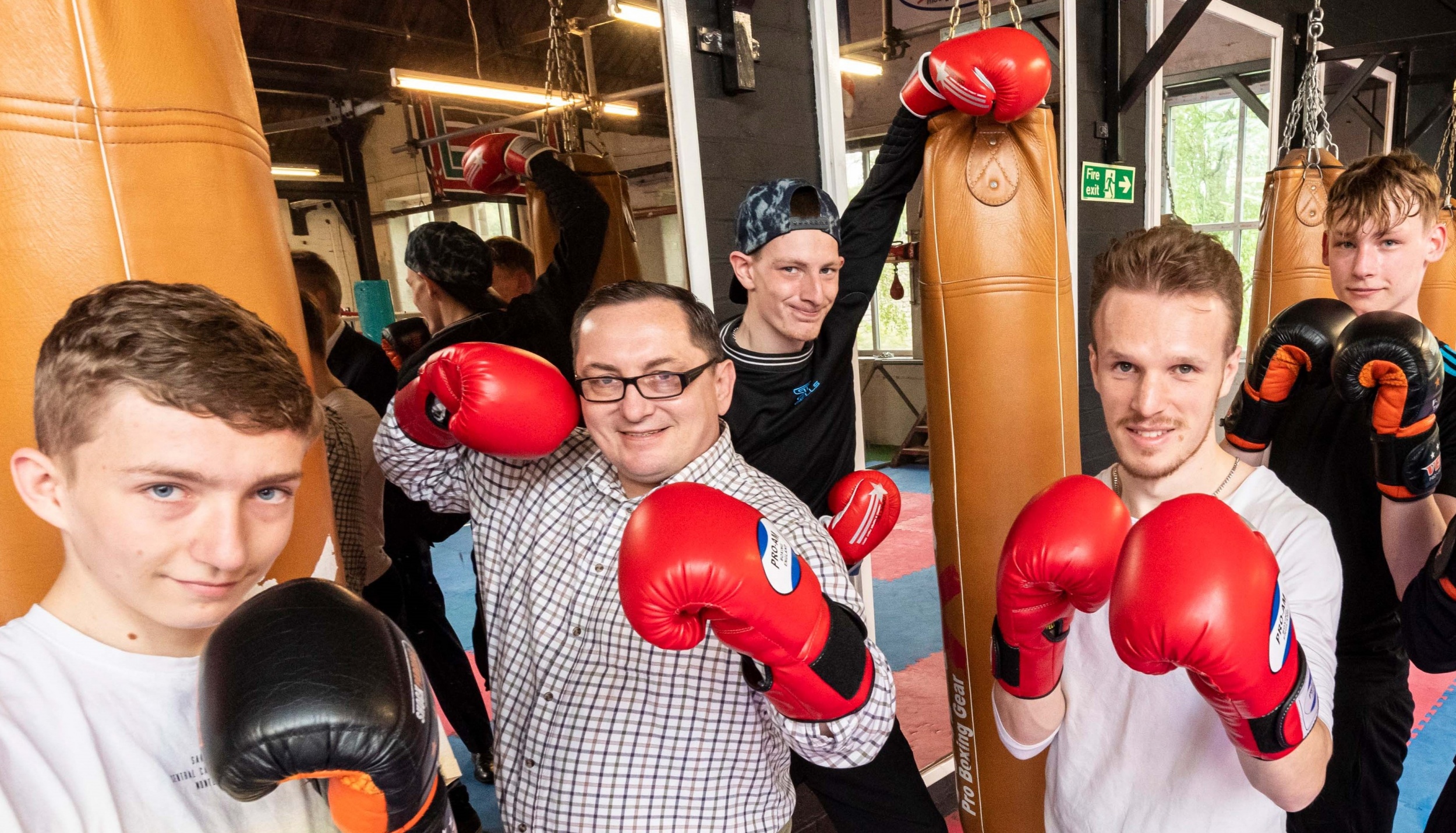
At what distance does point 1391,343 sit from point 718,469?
157 centimetres

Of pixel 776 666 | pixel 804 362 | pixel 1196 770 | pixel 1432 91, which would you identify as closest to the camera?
pixel 776 666

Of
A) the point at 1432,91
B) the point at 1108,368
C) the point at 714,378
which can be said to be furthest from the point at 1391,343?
the point at 1432,91

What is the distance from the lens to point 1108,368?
1421 mm

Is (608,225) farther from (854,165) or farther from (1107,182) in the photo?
(1107,182)

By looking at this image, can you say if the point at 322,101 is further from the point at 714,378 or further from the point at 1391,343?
the point at 1391,343

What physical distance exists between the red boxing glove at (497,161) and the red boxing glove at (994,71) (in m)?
1.13

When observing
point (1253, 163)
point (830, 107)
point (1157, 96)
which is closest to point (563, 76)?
point (830, 107)

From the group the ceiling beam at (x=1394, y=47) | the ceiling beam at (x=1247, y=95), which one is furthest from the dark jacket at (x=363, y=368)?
the ceiling beam at (x=1247, y=95)

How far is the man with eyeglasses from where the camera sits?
1.36 meters

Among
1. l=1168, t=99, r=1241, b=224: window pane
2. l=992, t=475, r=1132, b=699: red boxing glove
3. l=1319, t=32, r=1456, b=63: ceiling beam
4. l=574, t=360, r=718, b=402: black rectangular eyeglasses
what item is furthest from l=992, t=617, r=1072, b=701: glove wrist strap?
l=1168, t=99, r=1241, b=224: window pane

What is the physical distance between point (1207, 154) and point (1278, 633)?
837 centimetres

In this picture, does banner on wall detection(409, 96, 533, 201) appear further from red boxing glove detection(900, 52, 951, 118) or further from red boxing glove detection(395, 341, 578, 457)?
red boxing glove detection(900, 52, 951, 118)

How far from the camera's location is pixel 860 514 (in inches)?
85.6

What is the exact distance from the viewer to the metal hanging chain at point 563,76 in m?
2.27
